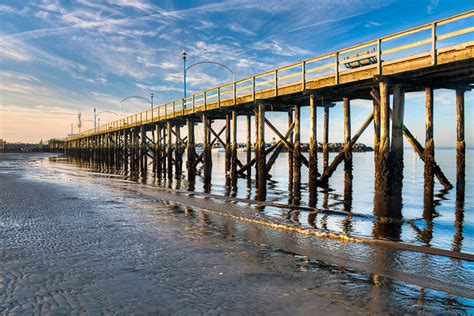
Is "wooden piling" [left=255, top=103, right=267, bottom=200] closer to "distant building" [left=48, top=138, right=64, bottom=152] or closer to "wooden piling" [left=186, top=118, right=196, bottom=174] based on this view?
"wooden piling" [left=186, top=118, right=196, bottom=174]

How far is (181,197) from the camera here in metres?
14.6

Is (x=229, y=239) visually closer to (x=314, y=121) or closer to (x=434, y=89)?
(x=314, y=121)

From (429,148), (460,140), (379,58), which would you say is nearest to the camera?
(379,58)

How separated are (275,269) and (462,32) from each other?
9211mm

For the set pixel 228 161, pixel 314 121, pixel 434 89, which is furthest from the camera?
pixel 228 161

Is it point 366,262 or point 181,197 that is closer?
point 366,262

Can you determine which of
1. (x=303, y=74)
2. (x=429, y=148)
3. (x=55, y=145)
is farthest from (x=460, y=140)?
(x=55, y=145)

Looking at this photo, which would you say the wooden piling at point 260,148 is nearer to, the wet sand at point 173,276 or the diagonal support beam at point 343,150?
the diagonal support beam at point 343,150

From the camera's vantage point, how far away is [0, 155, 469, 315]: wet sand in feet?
13.8

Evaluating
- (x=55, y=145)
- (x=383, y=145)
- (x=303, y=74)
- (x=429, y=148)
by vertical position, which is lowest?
(x=429, y=148)

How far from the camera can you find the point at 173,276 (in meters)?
5.23

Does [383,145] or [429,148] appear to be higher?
[383,145]

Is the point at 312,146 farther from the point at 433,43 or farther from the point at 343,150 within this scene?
the point at 433,43

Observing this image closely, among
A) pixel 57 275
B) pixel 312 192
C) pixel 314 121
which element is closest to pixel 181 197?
pixel 312 192
